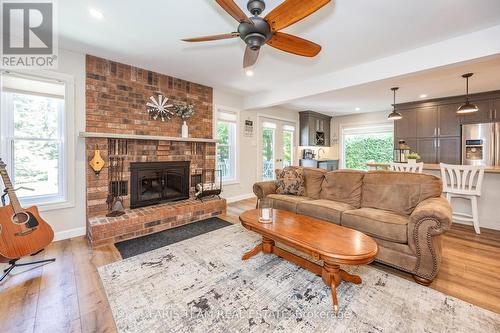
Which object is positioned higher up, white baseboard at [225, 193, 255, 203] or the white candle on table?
the white candle on table

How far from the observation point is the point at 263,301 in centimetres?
175

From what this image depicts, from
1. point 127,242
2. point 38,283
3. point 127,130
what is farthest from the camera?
point 127,130

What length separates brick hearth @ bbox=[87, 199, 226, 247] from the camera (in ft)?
9.20

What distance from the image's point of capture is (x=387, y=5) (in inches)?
80.3

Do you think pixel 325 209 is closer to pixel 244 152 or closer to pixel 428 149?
pixel 244 152

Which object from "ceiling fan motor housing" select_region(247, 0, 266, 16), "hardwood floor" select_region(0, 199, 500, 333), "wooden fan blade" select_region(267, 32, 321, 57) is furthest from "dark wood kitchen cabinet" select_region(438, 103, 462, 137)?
"ceiling fan motor housing" select_region(247, 0, 266, 16)

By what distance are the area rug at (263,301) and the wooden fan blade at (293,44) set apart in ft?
7.13

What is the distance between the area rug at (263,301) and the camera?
1514 mm

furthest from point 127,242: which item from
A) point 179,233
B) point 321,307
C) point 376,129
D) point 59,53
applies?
point 376,129

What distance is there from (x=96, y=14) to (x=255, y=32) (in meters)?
1.74

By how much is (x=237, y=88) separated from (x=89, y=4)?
2.91m

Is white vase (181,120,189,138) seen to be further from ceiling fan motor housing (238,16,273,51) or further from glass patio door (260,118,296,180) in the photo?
ceiling fan motor housing (238,16,273,51)

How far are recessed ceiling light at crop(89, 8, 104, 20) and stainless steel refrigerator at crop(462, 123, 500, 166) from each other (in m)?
6.93

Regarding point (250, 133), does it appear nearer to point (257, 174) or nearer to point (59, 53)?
point (257, 174)
